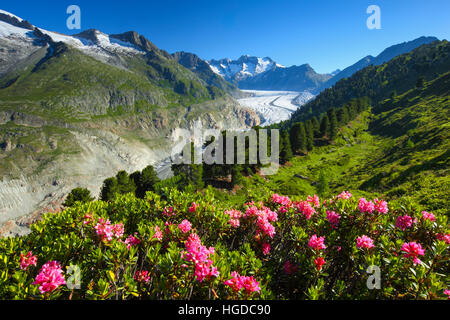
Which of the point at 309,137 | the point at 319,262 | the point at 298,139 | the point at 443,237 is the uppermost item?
the point at 309,137

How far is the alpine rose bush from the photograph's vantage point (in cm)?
405

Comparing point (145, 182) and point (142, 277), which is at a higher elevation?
point (142, 277)

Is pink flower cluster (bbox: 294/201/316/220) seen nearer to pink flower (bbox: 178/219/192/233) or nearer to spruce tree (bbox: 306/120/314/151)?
pink flower (bbox: 178/219/192/233)

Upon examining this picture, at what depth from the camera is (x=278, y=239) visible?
7266 mm

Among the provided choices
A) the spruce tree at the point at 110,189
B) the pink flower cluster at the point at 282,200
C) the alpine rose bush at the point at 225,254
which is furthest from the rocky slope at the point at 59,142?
the pink flower cluster at the point at 282,200

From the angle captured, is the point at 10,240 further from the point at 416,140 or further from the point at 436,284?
the point at 416,140

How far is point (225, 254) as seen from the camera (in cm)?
557

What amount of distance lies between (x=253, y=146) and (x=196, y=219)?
156 feet

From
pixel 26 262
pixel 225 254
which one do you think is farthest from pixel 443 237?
pixel 26 262

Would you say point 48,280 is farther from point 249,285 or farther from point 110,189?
point 110,189

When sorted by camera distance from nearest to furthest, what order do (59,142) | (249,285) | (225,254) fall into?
(249,285) → (225,254) → (59,142)

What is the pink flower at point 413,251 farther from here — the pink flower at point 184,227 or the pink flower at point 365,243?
the pink flower at point 184,227

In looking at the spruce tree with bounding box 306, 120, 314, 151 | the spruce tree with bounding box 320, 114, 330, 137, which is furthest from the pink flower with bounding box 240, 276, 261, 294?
the spruce tree with bounding box 320, 114, 330, 137
